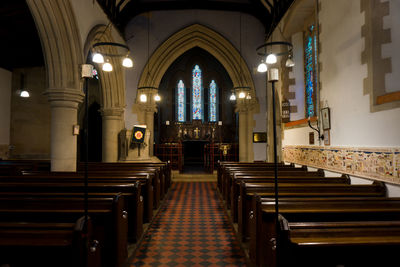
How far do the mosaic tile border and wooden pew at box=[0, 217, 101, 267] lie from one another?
137 inches

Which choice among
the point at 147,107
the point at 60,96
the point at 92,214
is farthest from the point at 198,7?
the point at 92,214

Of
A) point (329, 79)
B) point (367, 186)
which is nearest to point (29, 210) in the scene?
point (367, 186)

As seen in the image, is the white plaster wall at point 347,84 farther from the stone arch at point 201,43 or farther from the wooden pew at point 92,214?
the stone arch at point 201,43

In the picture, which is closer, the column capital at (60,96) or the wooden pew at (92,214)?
the wooden pew at (92,214)

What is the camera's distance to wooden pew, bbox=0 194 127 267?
7.38ft

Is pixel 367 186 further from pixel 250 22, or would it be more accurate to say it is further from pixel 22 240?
pixel 250 22

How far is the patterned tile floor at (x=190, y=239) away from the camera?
277 centimetres

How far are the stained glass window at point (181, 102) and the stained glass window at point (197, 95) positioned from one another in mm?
594

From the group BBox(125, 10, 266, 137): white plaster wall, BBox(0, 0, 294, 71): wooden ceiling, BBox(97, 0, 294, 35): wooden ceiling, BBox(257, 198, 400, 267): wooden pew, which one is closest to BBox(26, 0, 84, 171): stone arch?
BBox(0, 0, 294, 71): wooden ceiling

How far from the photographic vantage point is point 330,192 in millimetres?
3029

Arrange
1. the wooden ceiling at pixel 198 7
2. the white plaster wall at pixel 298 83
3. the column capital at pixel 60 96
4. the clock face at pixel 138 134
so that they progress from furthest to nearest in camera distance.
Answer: the wooden ceiling at pixel 198 7 → the clock face at pixel 138 134 → the white plaster wall at pixel 298 83 → the column capital at pixel 60 96

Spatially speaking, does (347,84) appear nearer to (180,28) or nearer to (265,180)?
(265,180)

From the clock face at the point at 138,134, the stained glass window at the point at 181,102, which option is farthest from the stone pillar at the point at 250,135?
the stained glass window at the point at 181,102

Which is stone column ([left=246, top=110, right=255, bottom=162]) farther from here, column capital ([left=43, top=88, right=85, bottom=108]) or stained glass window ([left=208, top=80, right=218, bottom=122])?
column capital ([left=43, top=88, right=85, bottom=108])
